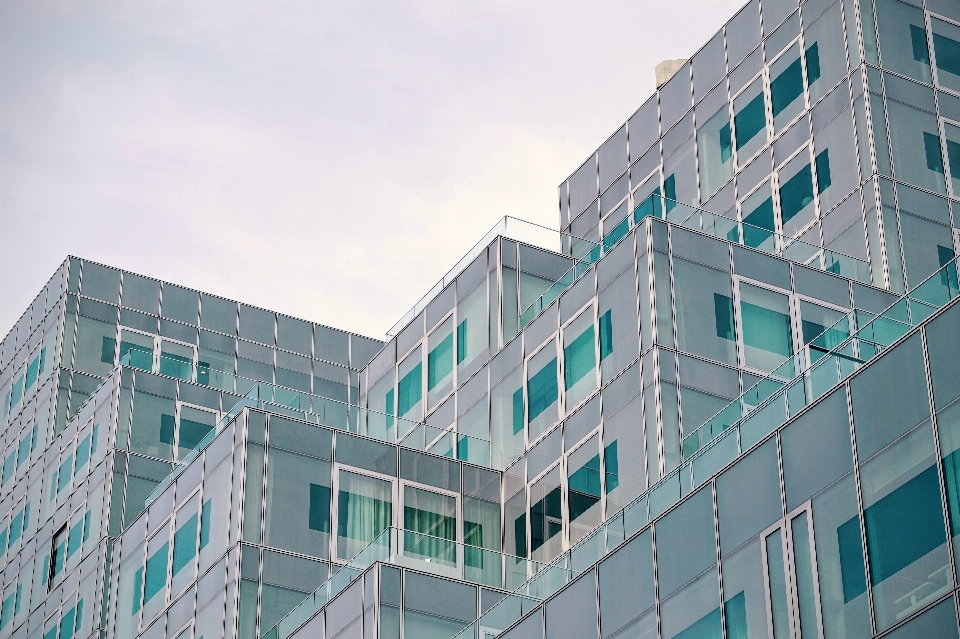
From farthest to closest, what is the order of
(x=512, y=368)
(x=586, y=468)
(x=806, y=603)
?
(x=512, y=368)
(x=586, y=468)
(x=806, y=603)

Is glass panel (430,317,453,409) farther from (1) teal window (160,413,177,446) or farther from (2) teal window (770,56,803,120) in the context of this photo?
(2) teal window (770,56,803,120)

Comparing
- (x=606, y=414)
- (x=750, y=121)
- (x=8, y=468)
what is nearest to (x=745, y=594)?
(x=606, y=414)

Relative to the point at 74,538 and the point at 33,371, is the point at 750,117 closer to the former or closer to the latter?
the point at 74,538

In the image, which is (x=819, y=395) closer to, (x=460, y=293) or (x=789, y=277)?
(x=789, y=277)

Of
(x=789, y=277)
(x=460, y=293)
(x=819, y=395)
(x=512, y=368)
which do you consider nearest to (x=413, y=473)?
(x=512, y=368)

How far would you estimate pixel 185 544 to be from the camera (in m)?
51.8

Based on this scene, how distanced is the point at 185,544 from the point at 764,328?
18.2 m

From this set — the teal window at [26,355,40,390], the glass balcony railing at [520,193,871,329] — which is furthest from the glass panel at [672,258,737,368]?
the teal window at [26,355,40,390]

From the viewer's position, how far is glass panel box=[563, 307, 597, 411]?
169ft

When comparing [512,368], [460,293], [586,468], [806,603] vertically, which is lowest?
[806,603]

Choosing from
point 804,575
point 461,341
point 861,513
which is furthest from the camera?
point 461,341

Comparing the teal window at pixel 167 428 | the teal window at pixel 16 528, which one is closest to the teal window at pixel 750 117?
the teal window at pixel 167 428

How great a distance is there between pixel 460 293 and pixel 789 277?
12.0m

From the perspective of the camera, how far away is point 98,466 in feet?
220
